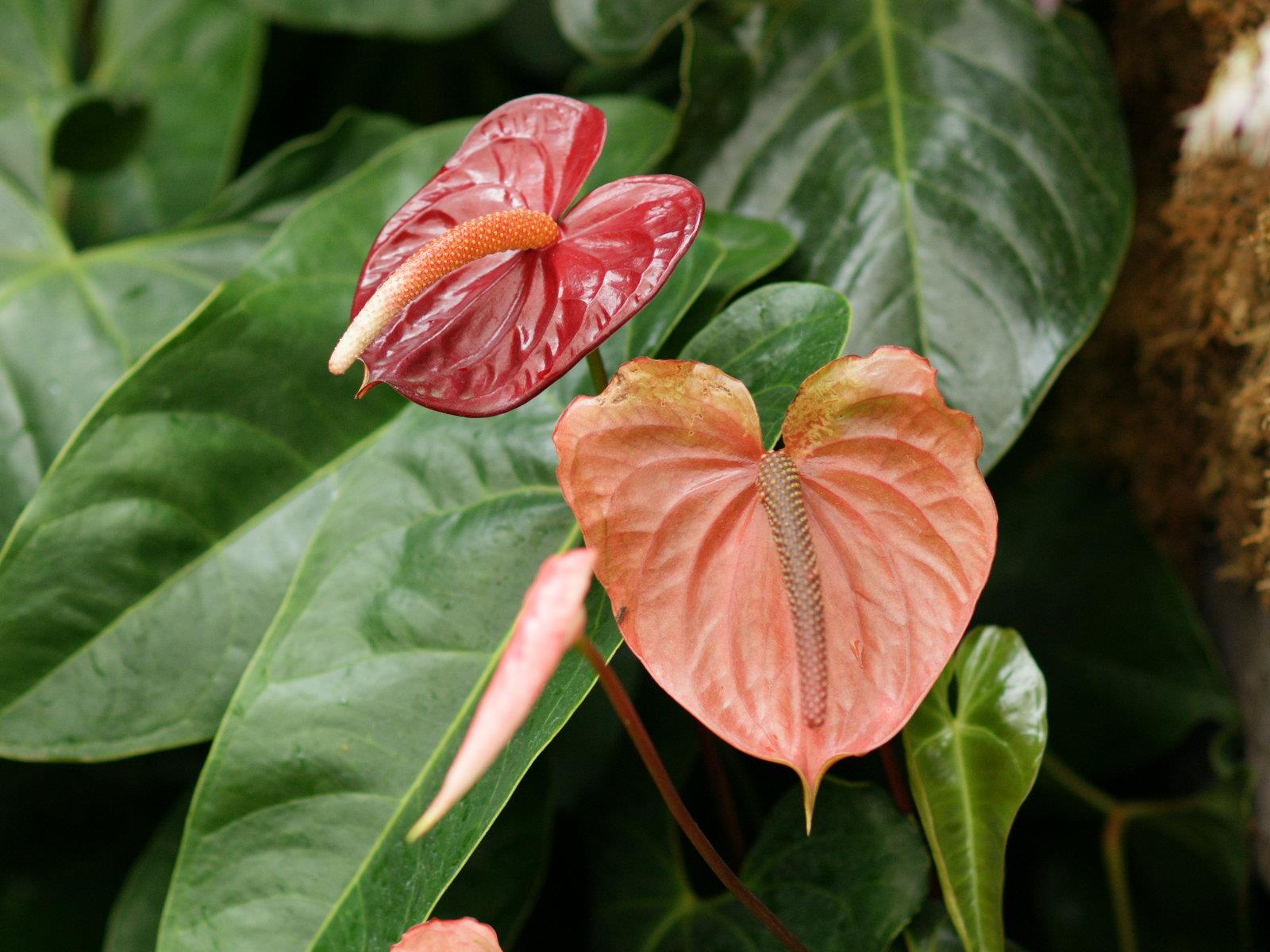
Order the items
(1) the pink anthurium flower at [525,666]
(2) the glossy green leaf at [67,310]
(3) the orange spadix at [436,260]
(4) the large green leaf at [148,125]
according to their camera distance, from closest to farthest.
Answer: (1) the pink anthurium flower at [525,666] < (3) the orange spadix at [436,260] < (2) the glossy green leaf at [67,310] < (4) the large green leaf at [148,125]

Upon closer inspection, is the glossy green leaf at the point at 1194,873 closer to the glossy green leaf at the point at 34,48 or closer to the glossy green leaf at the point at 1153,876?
the glossy green leaf at the point at 1153,876

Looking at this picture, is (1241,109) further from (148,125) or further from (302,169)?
(148,125)

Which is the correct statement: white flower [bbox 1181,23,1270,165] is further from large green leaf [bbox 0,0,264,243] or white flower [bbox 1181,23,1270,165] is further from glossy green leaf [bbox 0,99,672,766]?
large green leaf [bbox 0,0,264,243]

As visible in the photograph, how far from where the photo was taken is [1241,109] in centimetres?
56

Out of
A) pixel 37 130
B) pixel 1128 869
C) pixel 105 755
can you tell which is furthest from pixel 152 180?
pixel 1128 869

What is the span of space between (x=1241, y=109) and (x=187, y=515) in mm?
681

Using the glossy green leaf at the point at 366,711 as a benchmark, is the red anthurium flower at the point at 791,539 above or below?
above

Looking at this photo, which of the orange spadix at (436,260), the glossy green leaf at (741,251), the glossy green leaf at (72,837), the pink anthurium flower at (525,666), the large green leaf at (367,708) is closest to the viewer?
the pink anthurium flower at (525,666)

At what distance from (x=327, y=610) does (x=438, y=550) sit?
0.23 feet

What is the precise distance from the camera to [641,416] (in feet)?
1.44

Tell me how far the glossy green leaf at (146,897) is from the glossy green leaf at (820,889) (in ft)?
1.06

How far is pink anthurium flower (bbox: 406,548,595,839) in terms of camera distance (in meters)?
0.28

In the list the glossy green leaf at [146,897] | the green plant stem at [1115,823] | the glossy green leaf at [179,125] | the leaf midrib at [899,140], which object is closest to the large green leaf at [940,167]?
the leaf midrib at [899,140]

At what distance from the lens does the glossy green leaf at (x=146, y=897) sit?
70 cm
